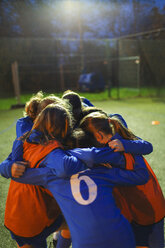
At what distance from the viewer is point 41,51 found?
1636cm

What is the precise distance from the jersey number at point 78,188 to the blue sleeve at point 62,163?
0.13 ft

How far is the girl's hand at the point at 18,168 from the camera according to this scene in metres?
1.27

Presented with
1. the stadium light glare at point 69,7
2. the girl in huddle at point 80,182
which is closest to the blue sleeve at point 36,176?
the girl in huddle at point 80,182

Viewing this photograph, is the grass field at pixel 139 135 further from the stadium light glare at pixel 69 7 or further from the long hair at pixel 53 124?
the stadium light glare at pixel 69 7

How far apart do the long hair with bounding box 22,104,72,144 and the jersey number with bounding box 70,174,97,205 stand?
→ 0.25 meters

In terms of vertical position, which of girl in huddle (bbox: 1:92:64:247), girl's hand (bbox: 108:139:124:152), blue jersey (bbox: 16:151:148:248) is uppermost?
girl's hand (bbox: 108:139:124:152)

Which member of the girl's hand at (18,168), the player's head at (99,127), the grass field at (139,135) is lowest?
the grass field at (139,135)

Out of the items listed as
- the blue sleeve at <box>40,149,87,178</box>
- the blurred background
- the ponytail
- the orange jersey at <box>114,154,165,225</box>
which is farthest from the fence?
the blue sleeve at <box>40,149,87,178</box>

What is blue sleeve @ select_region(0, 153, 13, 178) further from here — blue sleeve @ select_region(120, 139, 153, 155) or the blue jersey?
blue sleeve @ select_region(120, 139, 153, 155)

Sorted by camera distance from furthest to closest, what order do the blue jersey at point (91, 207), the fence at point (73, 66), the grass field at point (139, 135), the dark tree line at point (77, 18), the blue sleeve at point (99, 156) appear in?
the dark tree line at point (77, 18) < the fence at point (73, 66) < the grass field at point (139, 135) < the blue sleeve at point (99, 156) < the blue jersey at point (91, 207)

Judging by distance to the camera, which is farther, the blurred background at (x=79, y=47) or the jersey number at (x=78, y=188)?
the blurred background at (x=79, y=47)

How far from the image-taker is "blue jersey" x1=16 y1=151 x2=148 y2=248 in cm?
106

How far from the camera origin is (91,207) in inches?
42.0

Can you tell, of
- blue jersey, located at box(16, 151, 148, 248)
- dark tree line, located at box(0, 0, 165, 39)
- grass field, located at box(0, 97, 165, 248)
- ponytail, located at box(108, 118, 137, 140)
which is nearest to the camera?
blue jersey, located at box(16, 151, 148, 248)
